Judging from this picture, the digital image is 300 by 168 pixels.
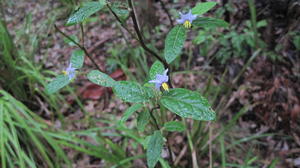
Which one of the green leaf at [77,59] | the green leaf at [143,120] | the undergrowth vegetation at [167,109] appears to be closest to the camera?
the green leaf at [143,120]

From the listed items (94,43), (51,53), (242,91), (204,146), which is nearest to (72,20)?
(204,146)

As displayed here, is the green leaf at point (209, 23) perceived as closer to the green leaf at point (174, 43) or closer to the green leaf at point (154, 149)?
the green leaf at point (174, 43)

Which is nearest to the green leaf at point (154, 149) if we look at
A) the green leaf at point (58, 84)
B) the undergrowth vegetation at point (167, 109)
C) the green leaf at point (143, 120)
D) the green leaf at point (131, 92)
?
the green leaf at point (143, 120)

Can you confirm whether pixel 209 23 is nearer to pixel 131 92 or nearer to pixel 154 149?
pixel 131 92

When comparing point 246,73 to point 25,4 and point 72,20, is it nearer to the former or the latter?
point 72,20

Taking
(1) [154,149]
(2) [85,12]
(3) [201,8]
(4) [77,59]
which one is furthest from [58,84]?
(3) [201,8]

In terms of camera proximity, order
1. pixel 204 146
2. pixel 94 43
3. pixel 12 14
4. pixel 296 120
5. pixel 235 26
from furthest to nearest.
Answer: pixel 12 14 < pixel 94 43 < pixel 235 26 < pixel 296 120 < pixel 204 146
